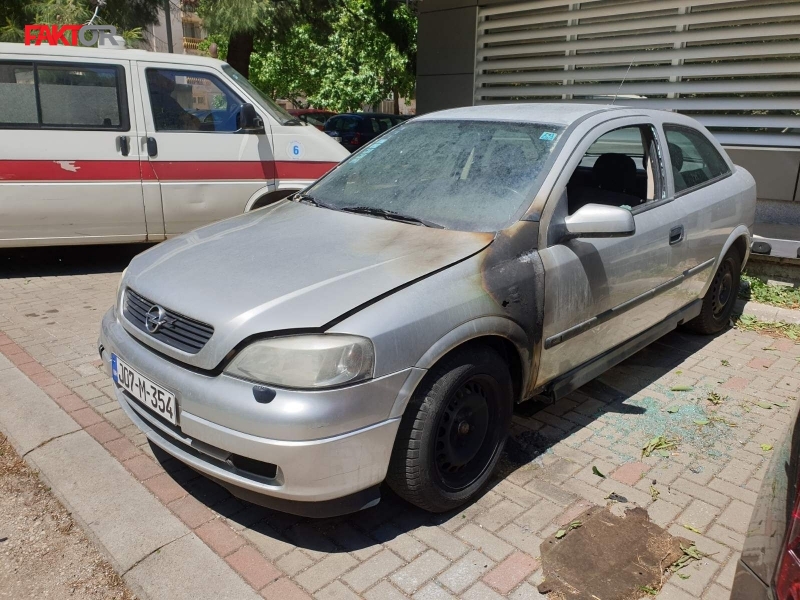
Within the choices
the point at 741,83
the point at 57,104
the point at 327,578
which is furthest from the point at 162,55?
the point at 741,83

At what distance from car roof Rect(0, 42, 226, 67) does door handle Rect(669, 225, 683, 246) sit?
4.66 m

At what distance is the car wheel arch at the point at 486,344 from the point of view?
101 inches

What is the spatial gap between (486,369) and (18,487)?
2.28m

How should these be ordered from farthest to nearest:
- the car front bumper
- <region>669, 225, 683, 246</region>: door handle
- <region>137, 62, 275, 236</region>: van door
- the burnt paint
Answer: <region>137, 62, 275, 236</region>: van door, <region>669, 225, 683, 246</region>: door handle, the burnt paint, the car front bumper

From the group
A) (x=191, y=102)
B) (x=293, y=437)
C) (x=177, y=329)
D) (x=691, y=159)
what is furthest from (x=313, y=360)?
(x=191, y=102)

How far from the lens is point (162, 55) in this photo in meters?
6.37

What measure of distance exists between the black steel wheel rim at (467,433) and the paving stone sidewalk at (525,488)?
179mm

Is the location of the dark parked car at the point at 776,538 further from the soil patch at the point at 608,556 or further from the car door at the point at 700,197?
the car door at the point at 700,197

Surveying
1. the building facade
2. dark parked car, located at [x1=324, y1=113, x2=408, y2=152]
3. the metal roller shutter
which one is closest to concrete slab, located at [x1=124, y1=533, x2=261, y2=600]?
the building facade

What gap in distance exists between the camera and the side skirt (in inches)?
135

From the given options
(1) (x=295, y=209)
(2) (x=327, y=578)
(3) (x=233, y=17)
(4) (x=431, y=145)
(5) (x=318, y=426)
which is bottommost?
(2) (x=327, y=578)

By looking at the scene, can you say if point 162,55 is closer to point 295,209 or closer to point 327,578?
point 295,209

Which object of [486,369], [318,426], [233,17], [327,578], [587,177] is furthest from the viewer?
[233,17]

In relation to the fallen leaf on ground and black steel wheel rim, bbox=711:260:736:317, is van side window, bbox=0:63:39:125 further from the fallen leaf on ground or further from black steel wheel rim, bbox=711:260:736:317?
black steel wheel rim, bbox=711:260:736:317
